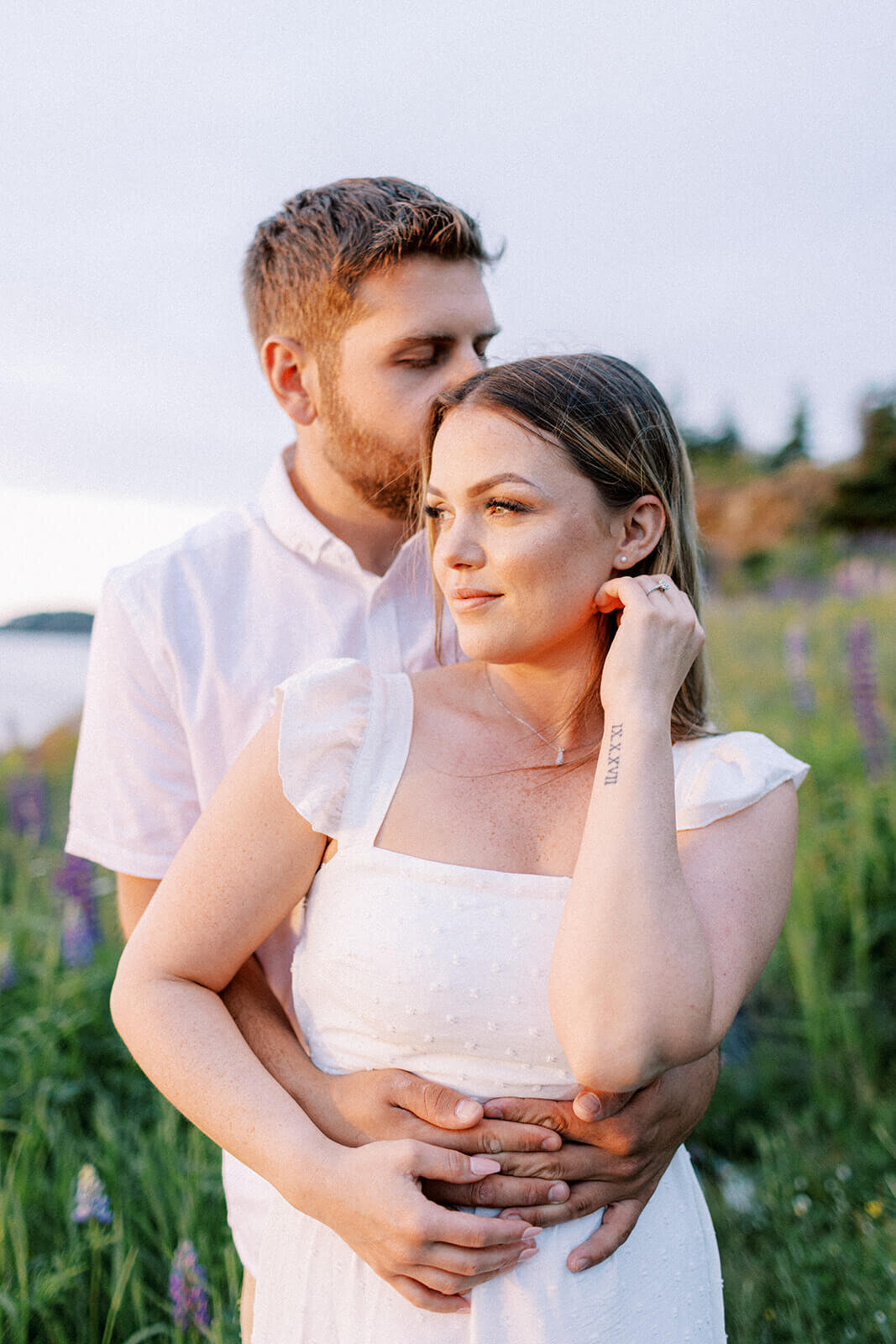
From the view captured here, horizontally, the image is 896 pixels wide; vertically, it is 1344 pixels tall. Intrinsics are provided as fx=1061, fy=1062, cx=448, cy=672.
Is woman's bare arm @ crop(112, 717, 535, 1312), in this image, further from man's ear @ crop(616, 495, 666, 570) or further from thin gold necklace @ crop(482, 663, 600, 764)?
man's ear @ crop(616, 495, 666, 570)

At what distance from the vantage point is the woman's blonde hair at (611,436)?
1.72 metres

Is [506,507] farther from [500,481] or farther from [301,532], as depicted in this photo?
[301,532]

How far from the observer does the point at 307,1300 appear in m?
1.64

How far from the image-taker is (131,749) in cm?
211

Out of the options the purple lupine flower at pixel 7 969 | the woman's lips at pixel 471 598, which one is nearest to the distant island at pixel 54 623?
the purple lupine flower at pixel 7 969

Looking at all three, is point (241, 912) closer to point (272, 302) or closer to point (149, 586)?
point (149, 586)

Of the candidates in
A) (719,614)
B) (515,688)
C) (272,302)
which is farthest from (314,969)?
(719,614)

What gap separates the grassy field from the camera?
8.61ft

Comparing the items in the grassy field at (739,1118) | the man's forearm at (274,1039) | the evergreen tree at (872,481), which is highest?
the man's forearm at (274,1039)

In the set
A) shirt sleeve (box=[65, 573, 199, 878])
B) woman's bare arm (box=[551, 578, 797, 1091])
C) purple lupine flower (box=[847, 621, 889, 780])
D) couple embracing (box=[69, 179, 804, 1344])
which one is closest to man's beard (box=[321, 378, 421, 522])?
couple embracing (box=[69, 179, 804, 1344])

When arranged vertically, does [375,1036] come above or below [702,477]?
above

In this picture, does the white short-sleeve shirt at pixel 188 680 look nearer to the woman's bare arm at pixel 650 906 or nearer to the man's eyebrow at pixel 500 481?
the man's eyebrow at pixel 500 481

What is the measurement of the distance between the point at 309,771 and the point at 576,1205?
760 millimetres

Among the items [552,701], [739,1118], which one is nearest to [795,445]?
[739,1118]
